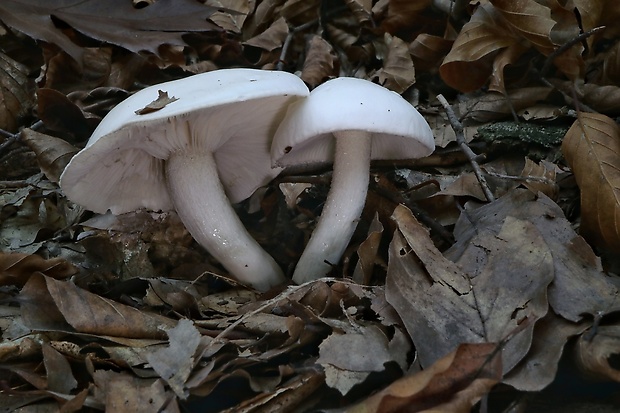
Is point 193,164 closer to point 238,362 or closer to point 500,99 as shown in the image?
point 238,362

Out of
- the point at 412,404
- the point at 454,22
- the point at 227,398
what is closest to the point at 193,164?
the point at 227,398

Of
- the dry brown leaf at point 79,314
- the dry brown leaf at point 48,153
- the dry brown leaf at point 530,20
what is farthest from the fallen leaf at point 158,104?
the dry brown leaf at point 530,20

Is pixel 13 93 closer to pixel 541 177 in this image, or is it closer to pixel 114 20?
pixel 114 20

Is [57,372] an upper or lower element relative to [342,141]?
lower

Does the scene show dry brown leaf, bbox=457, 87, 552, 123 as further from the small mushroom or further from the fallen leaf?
the fallen leaf

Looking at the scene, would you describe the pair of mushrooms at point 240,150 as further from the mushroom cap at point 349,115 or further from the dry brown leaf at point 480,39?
the dry brown leaf at point 480,39

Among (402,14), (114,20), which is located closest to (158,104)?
(114,20)
